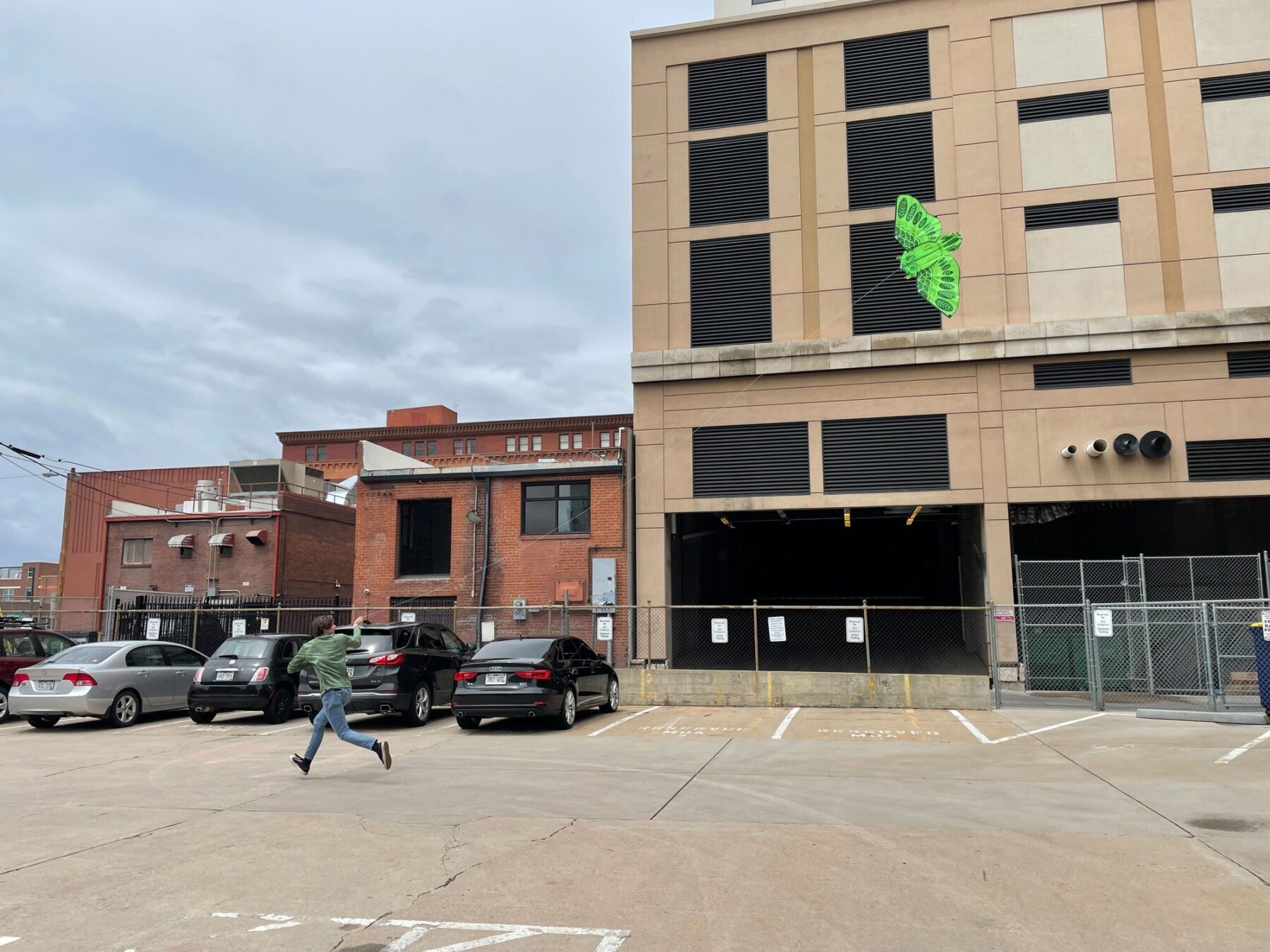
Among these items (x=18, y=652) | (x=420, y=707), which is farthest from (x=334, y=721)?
(x=18, y=652)

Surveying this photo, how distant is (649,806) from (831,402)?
53.8 ft

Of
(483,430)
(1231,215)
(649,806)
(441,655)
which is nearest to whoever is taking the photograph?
(649,806)

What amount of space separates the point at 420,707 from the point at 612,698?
3.77 meters

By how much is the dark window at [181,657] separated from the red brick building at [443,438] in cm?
4411

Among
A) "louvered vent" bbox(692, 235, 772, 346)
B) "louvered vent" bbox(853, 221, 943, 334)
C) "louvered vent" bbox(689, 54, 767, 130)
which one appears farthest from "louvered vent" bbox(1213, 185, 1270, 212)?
"louvered vent" bbox(689, 54, 767, 130)

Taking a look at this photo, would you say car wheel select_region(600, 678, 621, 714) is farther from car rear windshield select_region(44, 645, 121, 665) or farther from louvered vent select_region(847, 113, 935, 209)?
louvered vent select_region(847, 113, 935, 209)

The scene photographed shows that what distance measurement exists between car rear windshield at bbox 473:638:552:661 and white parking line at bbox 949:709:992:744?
259 inches

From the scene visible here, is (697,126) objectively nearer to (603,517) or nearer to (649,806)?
(603,517)

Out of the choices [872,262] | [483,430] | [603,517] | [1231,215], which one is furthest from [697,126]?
[483,430]

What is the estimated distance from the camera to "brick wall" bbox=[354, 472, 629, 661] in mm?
25406

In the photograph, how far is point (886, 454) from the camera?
76.3 feet

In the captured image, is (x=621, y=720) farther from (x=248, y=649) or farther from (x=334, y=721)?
(x=334, y=721)

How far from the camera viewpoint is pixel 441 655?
16.5 meters

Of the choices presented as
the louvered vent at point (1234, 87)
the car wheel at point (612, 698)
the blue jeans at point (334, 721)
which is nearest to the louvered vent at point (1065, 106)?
the louvered vent at point (1234, 87)
